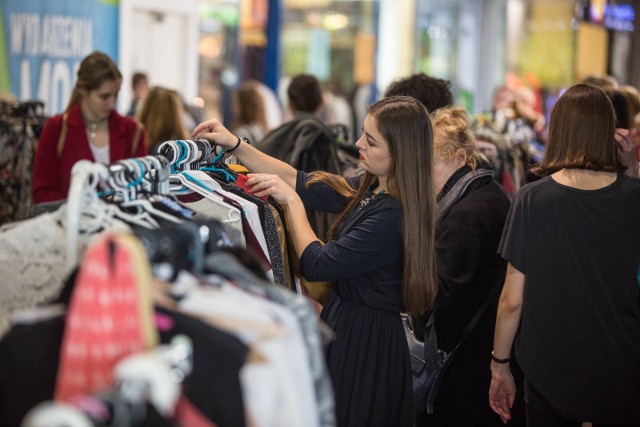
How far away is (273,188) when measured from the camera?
9.58 feet

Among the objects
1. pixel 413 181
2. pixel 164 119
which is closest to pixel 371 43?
pixel 164 119

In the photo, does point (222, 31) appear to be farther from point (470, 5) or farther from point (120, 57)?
point (470, 5)

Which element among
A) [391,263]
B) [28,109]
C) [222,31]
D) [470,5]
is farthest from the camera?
[470,5]

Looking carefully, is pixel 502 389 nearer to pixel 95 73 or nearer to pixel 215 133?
pixel 215 133

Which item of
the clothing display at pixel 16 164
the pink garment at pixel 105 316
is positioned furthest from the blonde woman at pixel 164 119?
the pink garment at pixel 105 316

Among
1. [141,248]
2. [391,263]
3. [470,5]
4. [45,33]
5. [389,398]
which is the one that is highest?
[470,5]

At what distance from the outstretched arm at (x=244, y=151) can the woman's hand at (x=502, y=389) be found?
0.98 m

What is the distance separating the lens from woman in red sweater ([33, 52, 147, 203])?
4.81m

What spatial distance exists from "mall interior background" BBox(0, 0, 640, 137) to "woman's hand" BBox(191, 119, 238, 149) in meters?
5.76

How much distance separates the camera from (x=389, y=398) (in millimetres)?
3053

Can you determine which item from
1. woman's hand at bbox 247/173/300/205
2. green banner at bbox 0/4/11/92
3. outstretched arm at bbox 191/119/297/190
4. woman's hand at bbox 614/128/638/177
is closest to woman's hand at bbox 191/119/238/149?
outstretched arm at bbox 191/119/297/190

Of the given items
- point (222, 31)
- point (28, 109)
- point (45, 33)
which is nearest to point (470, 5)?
point (222, 31)

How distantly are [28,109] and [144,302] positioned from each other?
14.8 feet

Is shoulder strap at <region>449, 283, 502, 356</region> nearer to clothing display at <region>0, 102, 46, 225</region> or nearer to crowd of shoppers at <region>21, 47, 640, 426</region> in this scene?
crowd of shoppers at <region>21, 47, 640, 426</region>
